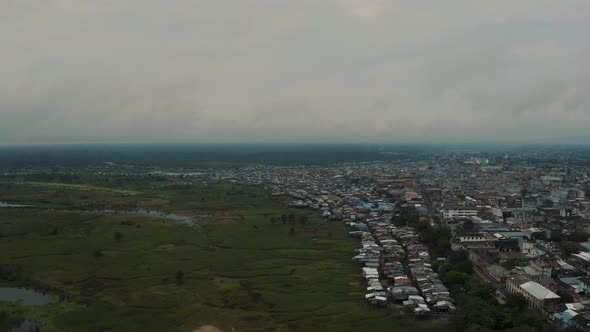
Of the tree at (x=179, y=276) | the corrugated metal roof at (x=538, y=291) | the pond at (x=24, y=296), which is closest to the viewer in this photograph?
the corrugated metal roof at (x=538, y=291)

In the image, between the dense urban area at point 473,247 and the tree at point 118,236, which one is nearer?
the dense urban area at point 473,247

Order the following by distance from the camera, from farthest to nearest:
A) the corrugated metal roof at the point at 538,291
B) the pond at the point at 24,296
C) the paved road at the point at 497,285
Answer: the pond at the point at 24,296
the paved road at the point at 497,285
the corrugated metal roof at the point at 538,291

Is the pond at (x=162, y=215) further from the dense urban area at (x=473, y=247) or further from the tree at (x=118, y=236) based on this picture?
the dense urban area at (x=473, y=247)

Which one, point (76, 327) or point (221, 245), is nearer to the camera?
point (76, 327)

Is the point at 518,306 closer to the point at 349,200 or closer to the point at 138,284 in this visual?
the point at 138,284

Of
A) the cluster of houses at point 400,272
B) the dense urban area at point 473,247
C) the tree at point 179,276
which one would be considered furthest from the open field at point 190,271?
the dense urban area at point 473,247

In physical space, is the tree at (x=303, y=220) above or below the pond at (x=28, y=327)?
above

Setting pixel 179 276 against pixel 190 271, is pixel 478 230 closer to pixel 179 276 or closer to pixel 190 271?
pixel 190 271

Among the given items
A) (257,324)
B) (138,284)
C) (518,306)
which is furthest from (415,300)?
(138,284)
